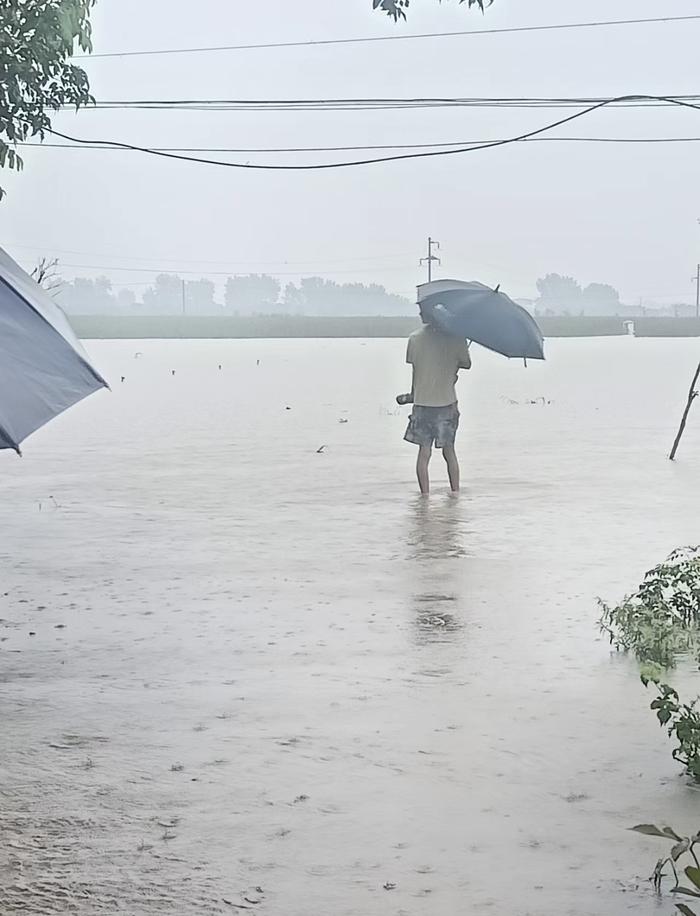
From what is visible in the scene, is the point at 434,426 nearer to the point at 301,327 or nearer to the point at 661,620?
the point at 661,620

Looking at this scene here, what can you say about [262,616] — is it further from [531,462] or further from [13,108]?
[531,462]

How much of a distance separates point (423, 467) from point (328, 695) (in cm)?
572

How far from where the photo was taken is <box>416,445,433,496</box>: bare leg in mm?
11477

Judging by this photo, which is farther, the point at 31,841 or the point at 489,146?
the point at 489,146

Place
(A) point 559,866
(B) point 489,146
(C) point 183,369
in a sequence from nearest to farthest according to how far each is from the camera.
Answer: (A) point 559,866, (B) point 489,146, (C) point 183,369

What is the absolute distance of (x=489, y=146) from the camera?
1672cm

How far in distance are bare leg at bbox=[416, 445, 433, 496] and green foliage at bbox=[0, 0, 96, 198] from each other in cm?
361

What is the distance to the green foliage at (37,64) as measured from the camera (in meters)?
8.84

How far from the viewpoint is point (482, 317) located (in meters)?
11.5

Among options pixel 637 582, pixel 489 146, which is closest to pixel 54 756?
pixel 637 582

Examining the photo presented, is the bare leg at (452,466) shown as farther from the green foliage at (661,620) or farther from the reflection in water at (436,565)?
the green foliage at (661,620)

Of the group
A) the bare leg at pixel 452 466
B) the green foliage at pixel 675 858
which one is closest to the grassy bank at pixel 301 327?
the bare leg at pixel 452 466

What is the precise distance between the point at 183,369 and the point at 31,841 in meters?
38.5

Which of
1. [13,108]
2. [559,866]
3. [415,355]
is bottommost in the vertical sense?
[559,866]
